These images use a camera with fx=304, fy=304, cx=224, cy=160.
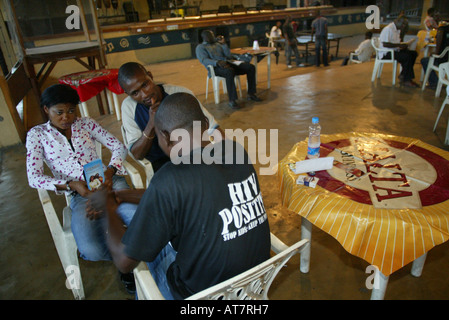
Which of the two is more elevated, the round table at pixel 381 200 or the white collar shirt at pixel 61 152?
the white collar shirt at pixel 61 152

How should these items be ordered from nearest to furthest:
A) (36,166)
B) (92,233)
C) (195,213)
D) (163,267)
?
(195,213), (163,267), (92,233), (36,166)

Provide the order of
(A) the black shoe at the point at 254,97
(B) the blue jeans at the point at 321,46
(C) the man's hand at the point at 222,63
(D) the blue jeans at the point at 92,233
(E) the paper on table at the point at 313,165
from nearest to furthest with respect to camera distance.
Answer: (D) the blue jeans at the point at 92,233
(E) the paper on table at the point at 313,165
(C) the man's hand at the point at 222,63
(A) the black shoe at the point at 254,97
(B) the blue jeans at the point at 321,46

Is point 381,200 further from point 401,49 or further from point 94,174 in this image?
point 401,49

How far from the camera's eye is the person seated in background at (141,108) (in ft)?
6.57

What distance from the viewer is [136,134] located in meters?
2.17

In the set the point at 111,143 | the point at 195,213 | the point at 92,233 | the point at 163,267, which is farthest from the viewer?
the point at 111,143

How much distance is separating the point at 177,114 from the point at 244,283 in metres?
0.67

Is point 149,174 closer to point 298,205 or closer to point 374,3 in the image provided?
point 298,205

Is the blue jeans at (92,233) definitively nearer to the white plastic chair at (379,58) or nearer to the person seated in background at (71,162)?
the person seated in background at (71,162)

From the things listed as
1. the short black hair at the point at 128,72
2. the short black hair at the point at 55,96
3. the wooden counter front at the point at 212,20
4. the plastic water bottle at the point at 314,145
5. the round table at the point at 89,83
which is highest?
the wooden counter front at the point at 212,20

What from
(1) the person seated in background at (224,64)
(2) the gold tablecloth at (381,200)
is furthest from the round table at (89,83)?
(2) the gold tablecloth at (381,200)

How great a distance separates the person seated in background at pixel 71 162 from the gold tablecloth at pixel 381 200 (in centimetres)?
102

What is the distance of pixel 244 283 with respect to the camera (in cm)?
106

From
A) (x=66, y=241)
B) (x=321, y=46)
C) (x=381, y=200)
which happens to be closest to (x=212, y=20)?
(x=321, y=46)
